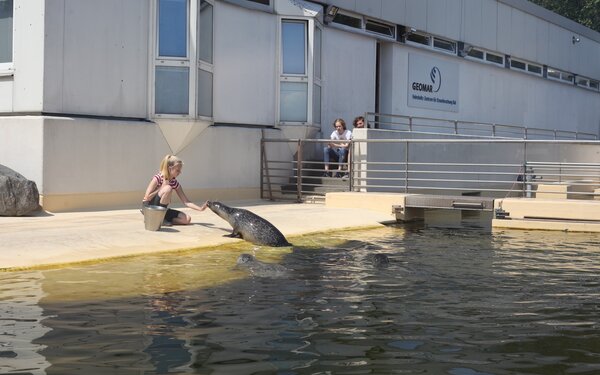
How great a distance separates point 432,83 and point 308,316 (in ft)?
72.0

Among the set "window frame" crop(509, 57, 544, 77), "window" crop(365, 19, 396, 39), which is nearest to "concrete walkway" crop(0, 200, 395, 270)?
"window" crop(365, 19, 396, 39)

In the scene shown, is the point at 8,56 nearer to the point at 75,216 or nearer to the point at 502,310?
the point at 75,216

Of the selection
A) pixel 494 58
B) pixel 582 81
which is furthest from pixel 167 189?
pixel 582 81

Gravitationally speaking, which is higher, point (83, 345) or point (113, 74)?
point (113, 74)

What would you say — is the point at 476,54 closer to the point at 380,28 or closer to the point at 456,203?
the point at 380,28

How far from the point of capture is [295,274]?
950cm

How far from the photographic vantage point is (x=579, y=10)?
57688 millimetres

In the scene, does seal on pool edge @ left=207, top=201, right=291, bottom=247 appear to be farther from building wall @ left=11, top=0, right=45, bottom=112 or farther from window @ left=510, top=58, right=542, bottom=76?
window @ left=510, top=58, right=542, bottom=76

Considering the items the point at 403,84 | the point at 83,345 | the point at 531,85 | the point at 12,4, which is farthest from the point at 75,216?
the point at 531,85

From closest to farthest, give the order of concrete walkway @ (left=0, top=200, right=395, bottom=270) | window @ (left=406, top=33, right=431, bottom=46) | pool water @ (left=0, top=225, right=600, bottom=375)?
1. pool water @ (left=0, top=225, right=600, bottom=375)
2. concrete walkway @ (left=0, top=200, right=395, bottom=270)
3. window @ (left=406, top=33, right=431, bottom=46)

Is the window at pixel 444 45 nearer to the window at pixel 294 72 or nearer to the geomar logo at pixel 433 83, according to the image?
the geomar logo at pixel 433 83

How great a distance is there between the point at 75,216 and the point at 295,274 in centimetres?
640

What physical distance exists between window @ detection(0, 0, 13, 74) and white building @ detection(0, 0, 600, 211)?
0.10 ft

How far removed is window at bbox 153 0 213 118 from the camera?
55.5 feet
